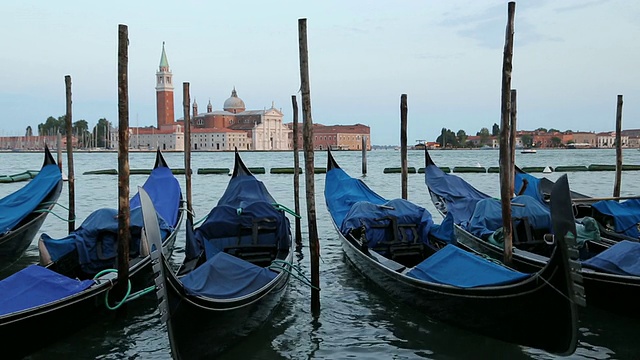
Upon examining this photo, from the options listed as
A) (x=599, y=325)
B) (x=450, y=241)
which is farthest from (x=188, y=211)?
(x=599, y=325)

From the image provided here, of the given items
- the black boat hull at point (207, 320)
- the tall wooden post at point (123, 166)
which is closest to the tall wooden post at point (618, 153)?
the black boat hull at point (207, 320)

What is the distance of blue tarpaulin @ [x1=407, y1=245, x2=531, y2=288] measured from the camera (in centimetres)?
352

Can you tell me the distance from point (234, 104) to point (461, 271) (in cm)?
8519

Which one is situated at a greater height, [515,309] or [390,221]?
[390,221]

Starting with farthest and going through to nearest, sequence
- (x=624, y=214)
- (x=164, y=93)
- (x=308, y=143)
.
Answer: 1. (x=164, y=93)
2. (x=624, y=214)
3. (x=308, y=143)

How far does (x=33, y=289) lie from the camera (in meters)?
3.54

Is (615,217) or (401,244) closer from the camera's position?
(401,244)

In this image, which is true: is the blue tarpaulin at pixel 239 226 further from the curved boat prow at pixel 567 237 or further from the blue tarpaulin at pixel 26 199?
the curved boat prow at pixel 567 237

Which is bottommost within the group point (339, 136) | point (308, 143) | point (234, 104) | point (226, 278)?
point (226, 278)

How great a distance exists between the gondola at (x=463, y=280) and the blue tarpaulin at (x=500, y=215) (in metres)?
0.58

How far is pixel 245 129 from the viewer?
78.1 metres

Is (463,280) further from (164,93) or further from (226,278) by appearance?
(164,93)

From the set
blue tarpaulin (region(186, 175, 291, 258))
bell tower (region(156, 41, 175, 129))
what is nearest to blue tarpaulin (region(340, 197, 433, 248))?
blue tarpaulin (region(186, 175, 291, 258))

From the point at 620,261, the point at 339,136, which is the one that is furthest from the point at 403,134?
the point at 339,136
